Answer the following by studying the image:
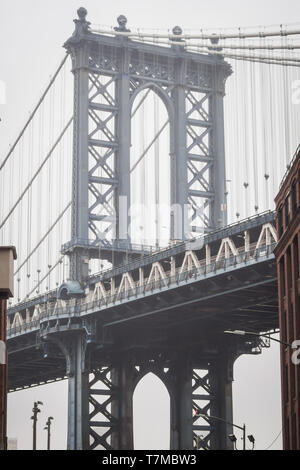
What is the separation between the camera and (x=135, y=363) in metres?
137

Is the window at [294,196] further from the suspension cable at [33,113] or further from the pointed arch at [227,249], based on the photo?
the suspension cable at [33,113]

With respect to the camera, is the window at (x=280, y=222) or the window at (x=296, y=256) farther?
the window at (x=280, y=222)

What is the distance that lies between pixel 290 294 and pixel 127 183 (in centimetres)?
5182

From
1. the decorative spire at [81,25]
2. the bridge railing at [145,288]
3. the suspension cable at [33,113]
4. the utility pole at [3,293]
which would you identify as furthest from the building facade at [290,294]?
the suspension cable at [33,113]

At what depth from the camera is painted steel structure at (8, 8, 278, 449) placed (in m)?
124

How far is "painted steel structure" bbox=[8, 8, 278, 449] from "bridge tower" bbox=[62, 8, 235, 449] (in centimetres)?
13

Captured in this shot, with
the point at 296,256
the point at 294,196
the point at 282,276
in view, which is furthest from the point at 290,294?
the point at 294,196

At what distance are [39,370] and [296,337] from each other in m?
101

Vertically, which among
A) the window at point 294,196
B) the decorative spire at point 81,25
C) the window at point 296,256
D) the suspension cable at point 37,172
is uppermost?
the decorative spire at point 81,25

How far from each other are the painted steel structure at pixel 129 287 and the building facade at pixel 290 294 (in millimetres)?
29510

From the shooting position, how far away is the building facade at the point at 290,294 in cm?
7825

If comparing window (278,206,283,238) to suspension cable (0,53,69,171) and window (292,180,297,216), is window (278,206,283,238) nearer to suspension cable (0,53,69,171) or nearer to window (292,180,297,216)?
window (292,180,297,216)
